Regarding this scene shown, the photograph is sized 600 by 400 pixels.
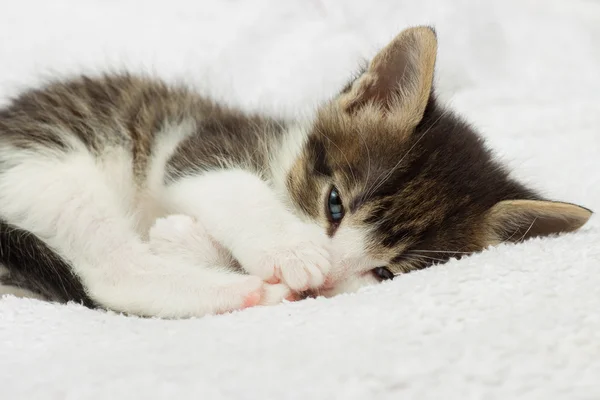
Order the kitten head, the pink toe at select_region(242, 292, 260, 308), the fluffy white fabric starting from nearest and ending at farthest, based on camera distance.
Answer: the fluffy white fabric, the pink toe at select_region(242, 292, 260, 308), the kitten head

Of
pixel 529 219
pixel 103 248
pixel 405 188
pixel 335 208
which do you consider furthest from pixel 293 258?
pixel 529 219

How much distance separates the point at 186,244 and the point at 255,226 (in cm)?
19

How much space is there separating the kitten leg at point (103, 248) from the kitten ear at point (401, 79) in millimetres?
682

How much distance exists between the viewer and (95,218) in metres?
1.47

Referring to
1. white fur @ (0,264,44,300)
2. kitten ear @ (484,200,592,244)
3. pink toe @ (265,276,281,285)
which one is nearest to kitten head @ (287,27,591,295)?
kitten ear @ (484,200,592,244)

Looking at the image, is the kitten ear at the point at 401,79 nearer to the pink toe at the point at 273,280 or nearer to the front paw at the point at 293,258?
the front paw at the point at 293,258

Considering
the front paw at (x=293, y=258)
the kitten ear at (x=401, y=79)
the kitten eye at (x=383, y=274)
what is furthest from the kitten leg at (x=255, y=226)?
the kitten ear at (x=401, y=79)

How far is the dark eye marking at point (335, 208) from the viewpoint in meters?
1.50

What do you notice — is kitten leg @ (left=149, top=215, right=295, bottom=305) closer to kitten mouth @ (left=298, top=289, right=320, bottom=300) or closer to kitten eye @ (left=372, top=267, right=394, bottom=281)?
kitten mouth @ (left=298, top=289, right=320, bottom=300)

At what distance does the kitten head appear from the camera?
145 cm

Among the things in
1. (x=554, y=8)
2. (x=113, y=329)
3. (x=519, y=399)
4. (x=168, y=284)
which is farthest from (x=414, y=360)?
(x=554, y=8)

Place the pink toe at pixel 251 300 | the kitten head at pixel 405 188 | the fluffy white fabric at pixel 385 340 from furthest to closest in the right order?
1. the kitten head at pixel 405 188
2. the pink toe at pixel 251 300
3. the fluffy white fabric at pixel 385 340

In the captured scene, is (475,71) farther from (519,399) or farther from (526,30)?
(519,399)

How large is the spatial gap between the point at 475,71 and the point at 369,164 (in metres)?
1.91
